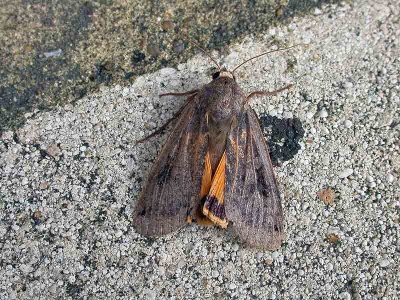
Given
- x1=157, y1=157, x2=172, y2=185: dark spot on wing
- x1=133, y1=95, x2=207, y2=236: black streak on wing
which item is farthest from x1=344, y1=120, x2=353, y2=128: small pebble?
x1=157, y1=157, x2=172, y2=185: dark spot on wing

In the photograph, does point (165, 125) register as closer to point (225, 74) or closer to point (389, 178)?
point (225, 74)

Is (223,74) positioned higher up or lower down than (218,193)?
higher up

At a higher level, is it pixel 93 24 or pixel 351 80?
pixel 93 24

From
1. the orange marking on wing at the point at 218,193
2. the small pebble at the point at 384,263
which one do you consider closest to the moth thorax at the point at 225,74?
the orange marking on wing at the point at 218,193

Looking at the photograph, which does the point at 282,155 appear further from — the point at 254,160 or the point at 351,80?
the point at 351,80

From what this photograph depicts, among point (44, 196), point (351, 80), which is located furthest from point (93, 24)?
point (351, 80)

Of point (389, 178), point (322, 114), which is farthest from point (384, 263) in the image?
point (322, 114)

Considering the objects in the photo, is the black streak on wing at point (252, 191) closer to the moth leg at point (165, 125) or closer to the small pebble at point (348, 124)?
the moth leg at point (165, 125)

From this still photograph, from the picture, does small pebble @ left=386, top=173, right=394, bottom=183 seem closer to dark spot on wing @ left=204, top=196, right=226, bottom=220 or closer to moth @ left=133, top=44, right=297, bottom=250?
moth @ left=133, top=44, right=297, bottom=250
